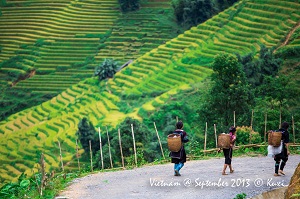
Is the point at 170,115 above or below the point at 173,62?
below

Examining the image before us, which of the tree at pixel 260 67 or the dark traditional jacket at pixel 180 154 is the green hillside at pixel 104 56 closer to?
the tree at pixel 260 67

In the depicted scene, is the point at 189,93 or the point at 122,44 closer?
the point at 189,93

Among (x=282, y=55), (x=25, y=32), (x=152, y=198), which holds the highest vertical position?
(x=25, y=32)

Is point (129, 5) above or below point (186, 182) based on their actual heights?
above

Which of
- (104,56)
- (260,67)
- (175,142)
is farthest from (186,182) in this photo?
(104,56)

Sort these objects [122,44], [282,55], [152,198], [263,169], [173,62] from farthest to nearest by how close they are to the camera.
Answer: [122,44] < [173,62] < [282,55] < [263,169] < [152,198]

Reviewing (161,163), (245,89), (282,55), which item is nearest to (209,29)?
(282,55)

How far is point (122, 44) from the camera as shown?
168 feet

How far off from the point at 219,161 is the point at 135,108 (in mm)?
22603

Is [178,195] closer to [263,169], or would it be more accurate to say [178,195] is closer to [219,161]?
[263,169]

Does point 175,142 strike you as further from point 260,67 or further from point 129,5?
point 129,5

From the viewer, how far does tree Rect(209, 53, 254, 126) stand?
22672mm

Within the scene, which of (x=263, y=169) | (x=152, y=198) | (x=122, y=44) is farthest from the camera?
(x=122, y=44)

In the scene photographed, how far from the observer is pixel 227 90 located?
74.8 feet
